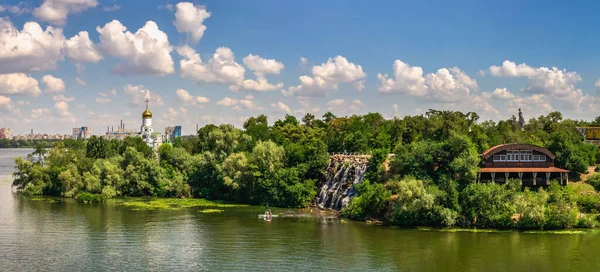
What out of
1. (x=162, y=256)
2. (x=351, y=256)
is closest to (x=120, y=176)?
(x=162, y=256)

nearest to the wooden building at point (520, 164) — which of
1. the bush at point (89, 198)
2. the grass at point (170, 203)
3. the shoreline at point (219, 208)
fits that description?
the shoreline at point (219, 208)

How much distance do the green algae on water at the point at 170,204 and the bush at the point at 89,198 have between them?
3.23 metres

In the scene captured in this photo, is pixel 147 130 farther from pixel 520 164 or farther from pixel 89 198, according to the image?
pixel 520 164

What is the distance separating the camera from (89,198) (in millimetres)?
75000

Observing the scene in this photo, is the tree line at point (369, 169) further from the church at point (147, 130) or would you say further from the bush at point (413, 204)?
the church at point (147, 130)

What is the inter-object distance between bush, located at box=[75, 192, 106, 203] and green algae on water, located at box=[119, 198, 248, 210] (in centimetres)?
323

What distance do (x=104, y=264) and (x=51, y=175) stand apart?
171ft

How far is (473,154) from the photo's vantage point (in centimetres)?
5606

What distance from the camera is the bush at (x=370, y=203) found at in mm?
56094

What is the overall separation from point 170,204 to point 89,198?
1256 cm

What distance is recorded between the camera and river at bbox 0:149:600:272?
38.8 metres

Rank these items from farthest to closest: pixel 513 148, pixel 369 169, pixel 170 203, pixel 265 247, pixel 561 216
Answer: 1. pixel 170 203
2. pixel 369 169
3. pixel 513 148
4. pixel 561 216
5. pixel 265 247

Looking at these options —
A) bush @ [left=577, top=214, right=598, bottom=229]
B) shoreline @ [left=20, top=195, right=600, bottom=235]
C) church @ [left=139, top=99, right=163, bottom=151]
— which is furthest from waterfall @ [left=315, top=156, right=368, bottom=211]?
church @ [left=139, top=99, right=163, bottom=151]

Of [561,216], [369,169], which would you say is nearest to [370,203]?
[369,169]
